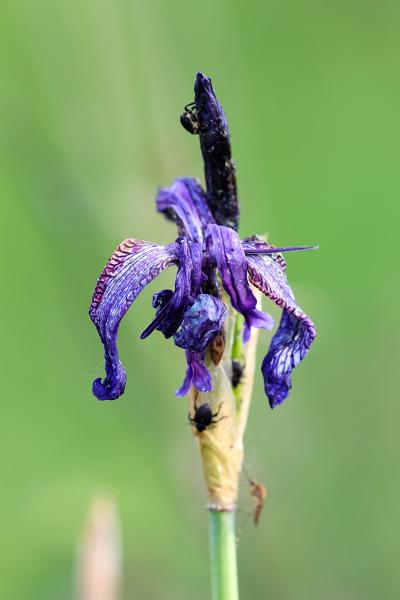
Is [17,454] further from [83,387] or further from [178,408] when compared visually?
[178,408]

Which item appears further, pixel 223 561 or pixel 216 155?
pixel 216 155

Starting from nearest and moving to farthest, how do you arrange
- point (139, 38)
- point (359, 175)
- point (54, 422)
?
point (139, 38), point (54, 422), point (359, 175)

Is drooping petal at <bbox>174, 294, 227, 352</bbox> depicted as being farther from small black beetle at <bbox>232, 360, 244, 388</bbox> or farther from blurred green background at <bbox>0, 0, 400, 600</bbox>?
blurred green background at <bbox>0, 0, 400, 600</bbox>

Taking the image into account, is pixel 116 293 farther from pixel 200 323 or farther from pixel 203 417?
pixel 203 417

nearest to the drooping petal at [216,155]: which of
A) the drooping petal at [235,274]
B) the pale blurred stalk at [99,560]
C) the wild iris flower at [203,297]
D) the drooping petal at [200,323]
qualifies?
the wild iris flower at [203,297]

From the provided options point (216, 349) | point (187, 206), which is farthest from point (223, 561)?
point (187, 206)

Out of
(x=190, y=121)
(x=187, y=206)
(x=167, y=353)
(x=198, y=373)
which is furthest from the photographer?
(x=167, y=353)

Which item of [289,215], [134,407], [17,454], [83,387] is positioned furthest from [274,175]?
[134,407]
